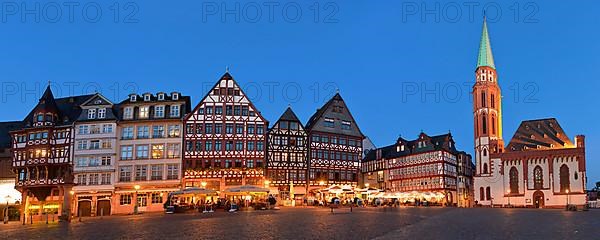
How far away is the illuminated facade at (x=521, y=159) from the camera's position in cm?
7900

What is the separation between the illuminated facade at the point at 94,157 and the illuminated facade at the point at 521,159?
51397 millimetres

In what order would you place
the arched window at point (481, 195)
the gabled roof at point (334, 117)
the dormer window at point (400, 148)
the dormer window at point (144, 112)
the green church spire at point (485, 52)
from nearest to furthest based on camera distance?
the dormer window at point (144, 112)
the gabled roof at point (334, 117)
the arched window at point (481, 195)
the dormer window at point (400, 148)
the green church spire at point (485, 52)

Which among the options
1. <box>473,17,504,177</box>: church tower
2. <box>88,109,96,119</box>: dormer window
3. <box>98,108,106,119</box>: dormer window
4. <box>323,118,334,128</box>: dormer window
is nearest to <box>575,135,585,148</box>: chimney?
<box>473,17,504,177</box>: church tower

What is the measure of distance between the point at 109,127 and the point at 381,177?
41827mm

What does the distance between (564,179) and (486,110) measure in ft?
56.3

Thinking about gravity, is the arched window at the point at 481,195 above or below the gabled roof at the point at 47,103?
below

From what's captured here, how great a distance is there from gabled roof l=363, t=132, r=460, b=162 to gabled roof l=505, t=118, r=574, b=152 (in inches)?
361

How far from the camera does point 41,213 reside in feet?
208

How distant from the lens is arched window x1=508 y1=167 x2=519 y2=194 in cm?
8400

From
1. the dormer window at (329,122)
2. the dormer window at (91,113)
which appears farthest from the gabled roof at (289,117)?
the dormer window at (91,113)

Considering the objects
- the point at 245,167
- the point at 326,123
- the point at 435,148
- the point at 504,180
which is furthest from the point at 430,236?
the point at 504,180

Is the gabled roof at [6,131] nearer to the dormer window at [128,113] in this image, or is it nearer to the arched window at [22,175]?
the arched window at [22,175]

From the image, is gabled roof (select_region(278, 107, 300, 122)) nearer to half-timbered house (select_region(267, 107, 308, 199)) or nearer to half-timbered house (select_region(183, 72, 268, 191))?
half-timbered house (select_region(267, 107, 308, 199))

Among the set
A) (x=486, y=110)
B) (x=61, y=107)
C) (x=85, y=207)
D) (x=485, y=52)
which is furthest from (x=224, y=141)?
(x=485, y=52)
